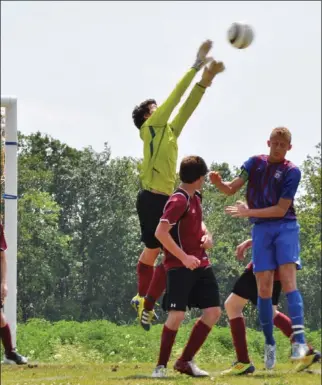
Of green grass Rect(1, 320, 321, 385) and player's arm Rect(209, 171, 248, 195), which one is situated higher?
player's arm Rect(209, 171, 248, 195)

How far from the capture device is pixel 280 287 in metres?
10.9

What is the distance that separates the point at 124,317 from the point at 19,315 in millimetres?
10496

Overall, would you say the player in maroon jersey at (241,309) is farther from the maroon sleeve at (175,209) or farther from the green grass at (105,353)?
the maroon sleeve at (175,209)

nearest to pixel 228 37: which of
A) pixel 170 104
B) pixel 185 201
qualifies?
pixel 170 104

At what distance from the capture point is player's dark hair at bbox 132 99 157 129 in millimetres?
11023

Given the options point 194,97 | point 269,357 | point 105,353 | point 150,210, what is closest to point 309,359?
point 269,357

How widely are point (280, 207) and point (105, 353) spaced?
1200 cm

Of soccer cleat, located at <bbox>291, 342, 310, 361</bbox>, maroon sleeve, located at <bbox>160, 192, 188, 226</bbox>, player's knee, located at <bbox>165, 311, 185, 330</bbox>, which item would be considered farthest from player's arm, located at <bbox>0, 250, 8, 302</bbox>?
soccer cleat, located at <bbox>291, 342, 310, 361</bbox>

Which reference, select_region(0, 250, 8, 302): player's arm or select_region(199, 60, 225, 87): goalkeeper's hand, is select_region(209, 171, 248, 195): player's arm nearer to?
select_region(199, 60, 225, 87): goalkeeper's hand

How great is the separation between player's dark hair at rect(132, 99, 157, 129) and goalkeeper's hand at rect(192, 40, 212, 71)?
30.4 inches

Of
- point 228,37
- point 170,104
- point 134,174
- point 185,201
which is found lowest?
point 185,201

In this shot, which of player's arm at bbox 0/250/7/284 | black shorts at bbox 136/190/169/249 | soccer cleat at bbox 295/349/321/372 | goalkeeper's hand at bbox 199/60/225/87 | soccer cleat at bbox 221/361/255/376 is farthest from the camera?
player's arm at bbox 0/250/7/284

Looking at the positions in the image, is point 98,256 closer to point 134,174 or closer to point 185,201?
point 134,174

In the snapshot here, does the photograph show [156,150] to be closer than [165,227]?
No
